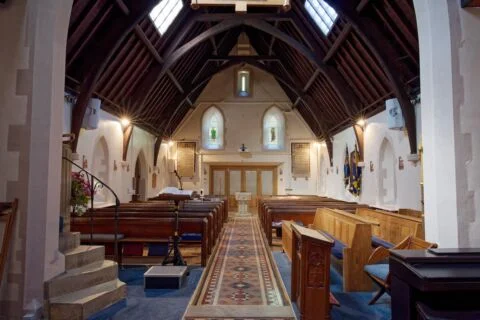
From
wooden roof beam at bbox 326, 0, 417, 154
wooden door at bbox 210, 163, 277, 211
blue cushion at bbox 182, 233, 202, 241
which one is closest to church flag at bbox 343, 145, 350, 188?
wooden roof beam at bbox 326, 0, 417, 154

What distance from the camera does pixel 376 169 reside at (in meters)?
8.69

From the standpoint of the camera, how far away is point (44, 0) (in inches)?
121

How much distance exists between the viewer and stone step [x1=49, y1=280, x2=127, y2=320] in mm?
2979

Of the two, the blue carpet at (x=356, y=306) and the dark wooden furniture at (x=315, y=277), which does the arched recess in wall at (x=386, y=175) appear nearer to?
the blue carpet at (x=356, y=306)

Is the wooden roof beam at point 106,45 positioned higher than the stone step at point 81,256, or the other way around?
the wooden roof beam at point 106,45

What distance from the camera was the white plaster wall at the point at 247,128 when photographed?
1482 cm

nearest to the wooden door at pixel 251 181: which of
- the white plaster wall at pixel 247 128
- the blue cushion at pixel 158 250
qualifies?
the white plaster wall at pixel 247 128

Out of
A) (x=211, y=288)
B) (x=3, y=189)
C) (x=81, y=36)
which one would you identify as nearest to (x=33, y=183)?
(x=3, y=189)

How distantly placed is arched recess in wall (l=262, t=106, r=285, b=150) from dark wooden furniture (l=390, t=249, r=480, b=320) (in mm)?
12871

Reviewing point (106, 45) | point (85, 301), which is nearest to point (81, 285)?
point (85, 301)

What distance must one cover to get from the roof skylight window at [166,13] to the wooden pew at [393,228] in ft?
19.5

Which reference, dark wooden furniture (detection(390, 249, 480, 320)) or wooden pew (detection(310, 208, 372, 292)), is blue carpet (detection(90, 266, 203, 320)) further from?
dark wooden furniture (detection(390, 249, 480, 320))

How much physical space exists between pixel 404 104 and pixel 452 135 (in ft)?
14.8

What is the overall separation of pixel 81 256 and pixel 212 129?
11591mm
